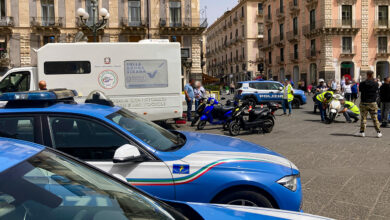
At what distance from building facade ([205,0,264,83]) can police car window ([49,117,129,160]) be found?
48.5 meters

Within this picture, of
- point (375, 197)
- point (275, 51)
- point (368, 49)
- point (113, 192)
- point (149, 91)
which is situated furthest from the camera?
point (275, 51)

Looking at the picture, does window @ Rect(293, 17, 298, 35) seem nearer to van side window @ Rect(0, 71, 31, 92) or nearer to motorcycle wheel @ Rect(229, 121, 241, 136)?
motorcycle wheel @ Rect(229, 121, 241, 136)

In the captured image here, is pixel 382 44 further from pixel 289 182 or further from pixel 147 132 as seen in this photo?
pixel 147 132

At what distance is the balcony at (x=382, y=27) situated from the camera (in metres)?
38.0

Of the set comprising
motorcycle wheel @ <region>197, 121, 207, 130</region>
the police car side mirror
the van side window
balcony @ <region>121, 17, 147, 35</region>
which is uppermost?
balcony @ <region>121, 17, 147, 35</region>

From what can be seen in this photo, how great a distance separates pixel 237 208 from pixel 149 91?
31.2 ft

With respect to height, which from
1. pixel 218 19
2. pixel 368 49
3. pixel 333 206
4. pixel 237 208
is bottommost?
pixel 333 206

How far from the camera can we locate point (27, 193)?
5.57 feet

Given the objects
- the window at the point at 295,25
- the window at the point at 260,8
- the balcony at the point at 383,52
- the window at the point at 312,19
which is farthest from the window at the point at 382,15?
the window at the point at 260,8

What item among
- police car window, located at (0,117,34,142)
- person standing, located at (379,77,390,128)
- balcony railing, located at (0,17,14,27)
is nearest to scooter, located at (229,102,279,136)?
person standing, located at (379,77,390,128)

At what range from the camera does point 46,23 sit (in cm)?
3177

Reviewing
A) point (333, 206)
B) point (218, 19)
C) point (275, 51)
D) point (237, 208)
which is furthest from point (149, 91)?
point (218, 19)

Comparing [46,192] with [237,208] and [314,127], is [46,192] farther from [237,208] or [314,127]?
[314,127]

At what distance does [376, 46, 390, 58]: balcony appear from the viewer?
126ft
